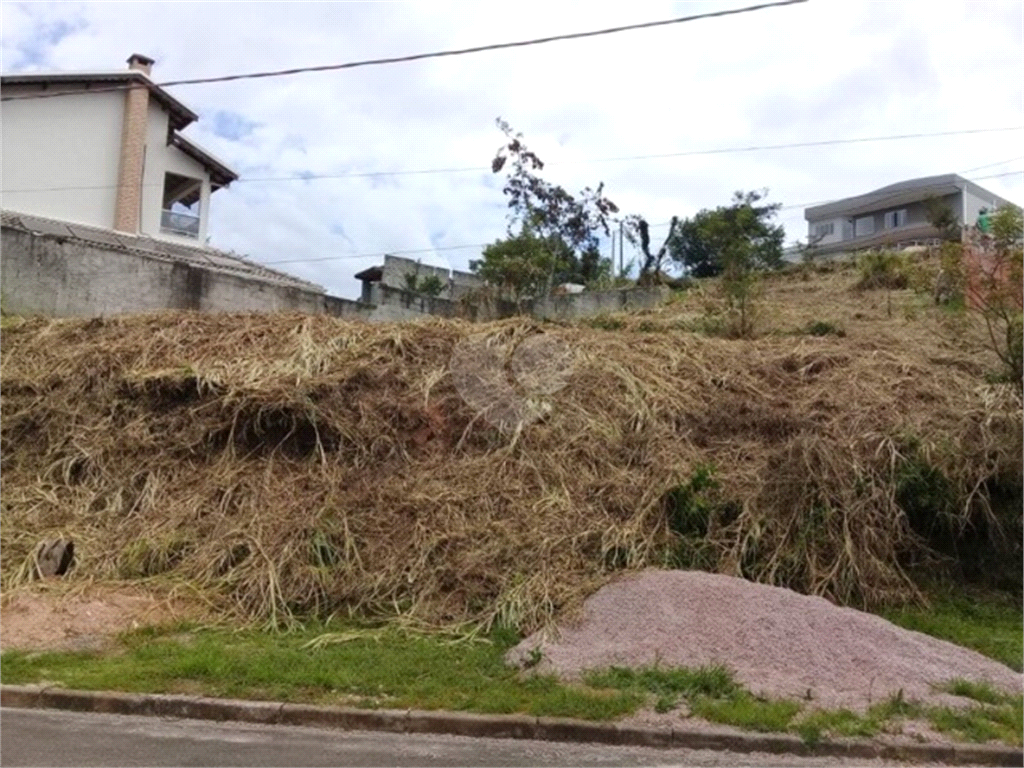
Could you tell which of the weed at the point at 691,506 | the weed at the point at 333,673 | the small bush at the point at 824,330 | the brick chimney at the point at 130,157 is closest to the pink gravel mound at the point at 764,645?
the weed at the point at 333,673

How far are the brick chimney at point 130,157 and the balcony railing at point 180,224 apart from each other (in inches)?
71.2

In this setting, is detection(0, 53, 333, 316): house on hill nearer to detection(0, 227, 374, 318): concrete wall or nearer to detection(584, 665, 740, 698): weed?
detection(0, 227, 374, 318): concrete wall

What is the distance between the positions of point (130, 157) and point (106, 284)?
11063 millimetres

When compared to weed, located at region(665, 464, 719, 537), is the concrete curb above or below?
below

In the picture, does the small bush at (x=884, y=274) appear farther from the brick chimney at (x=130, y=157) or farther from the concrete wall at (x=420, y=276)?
the brick chimney at (x=130, y=157)

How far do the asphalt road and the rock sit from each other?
126 inches

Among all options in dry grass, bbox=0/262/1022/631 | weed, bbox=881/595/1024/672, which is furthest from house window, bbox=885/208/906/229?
weed, bbox=881/595/1024/672

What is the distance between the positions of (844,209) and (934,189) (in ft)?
22.2

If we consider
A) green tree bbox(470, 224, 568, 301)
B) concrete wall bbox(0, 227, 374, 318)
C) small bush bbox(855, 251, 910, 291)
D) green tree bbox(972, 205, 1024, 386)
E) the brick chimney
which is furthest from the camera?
the brick chimney

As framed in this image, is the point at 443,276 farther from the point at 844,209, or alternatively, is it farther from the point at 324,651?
the point at 844,209

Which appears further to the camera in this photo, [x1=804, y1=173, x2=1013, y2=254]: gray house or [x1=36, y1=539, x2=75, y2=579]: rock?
[x1=804, y1=173, x2=1013, y2=254]: gray house

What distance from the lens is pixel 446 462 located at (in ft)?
30.5

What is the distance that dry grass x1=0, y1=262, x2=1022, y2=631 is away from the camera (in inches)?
316

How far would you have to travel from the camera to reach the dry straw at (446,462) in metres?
8.01
